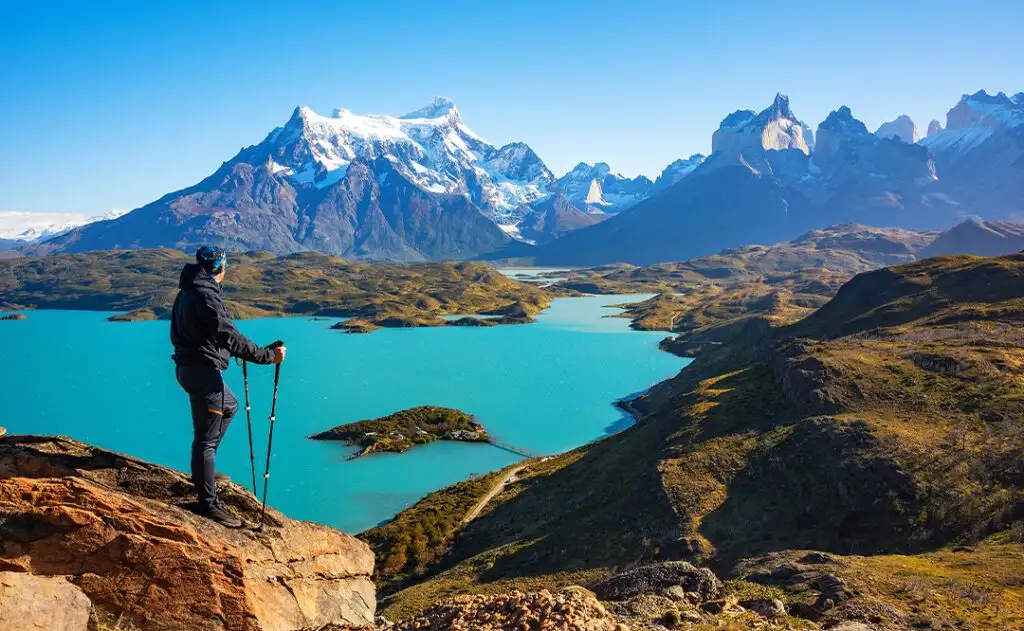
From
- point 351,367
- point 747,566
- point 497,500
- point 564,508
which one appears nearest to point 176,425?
point 351,367

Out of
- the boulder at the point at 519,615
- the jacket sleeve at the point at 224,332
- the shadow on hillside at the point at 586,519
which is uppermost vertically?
the jacket sleeve at the point at 224,332

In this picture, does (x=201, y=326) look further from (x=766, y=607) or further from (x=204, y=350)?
(x=766, y=607)

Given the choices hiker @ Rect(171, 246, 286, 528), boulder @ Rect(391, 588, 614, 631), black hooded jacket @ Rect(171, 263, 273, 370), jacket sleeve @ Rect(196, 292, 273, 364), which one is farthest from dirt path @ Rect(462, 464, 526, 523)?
black hooded jacket @ Rect(171, 263, 273, 370)

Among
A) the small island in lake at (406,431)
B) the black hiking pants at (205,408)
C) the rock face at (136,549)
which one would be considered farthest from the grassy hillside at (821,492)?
the small island in lake at (406,431)

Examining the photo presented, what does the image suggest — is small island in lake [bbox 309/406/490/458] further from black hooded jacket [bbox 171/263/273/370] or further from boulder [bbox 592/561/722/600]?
black hooded jacket [bbox 171/263/273/370]

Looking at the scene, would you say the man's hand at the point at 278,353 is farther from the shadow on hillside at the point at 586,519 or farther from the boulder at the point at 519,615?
the shadow on hillside at the point at 586,519

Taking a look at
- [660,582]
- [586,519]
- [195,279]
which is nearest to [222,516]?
[195,279]
